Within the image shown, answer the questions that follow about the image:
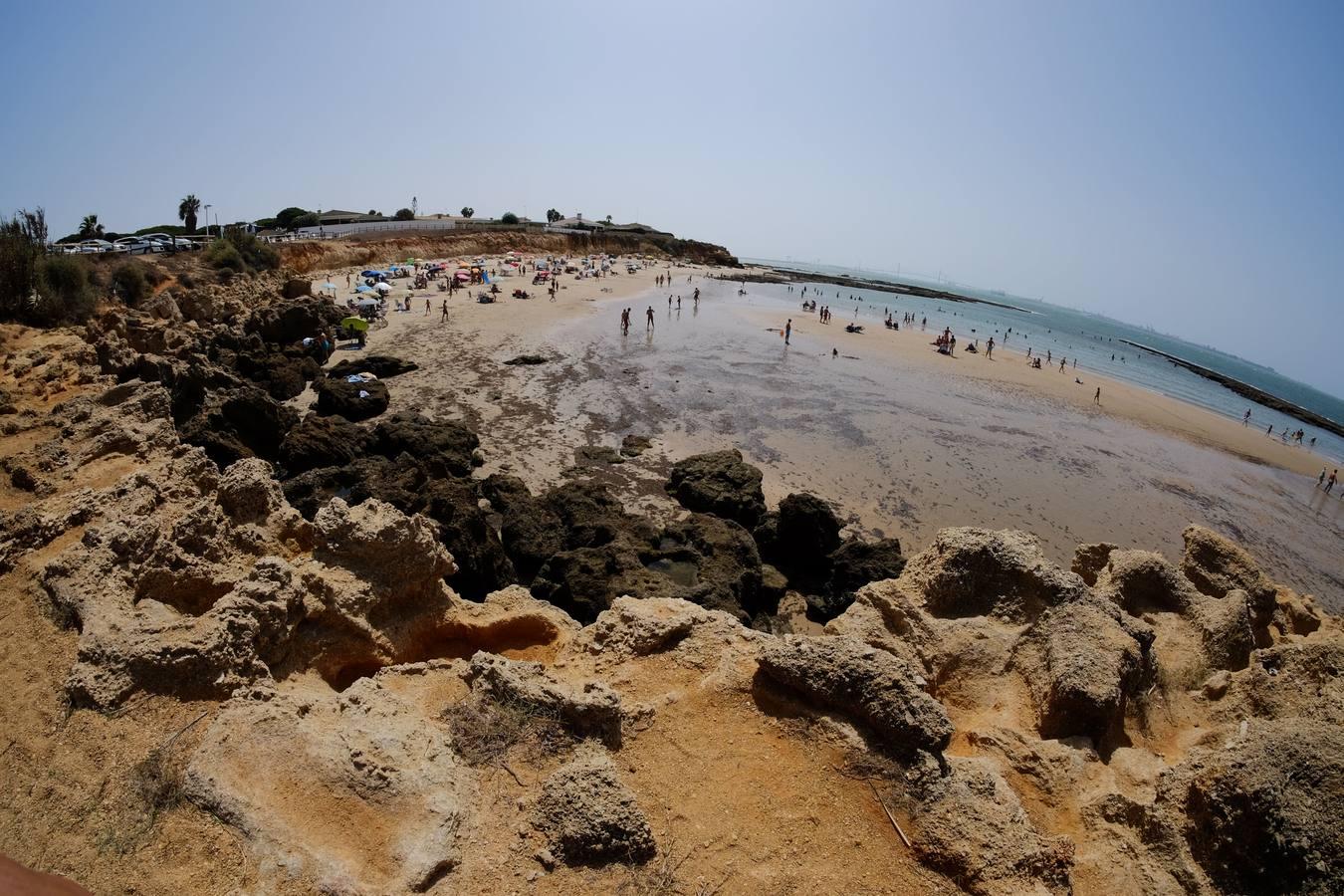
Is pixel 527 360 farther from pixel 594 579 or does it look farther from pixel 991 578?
pixel 991 578

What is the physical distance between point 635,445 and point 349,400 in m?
8.91

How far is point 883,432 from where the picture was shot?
78.7ft

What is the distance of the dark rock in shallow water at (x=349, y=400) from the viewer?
1967 cm

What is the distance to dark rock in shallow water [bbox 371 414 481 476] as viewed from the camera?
628 inches

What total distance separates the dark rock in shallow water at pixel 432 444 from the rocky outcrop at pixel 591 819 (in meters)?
11.9

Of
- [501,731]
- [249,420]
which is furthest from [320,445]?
[501,731]

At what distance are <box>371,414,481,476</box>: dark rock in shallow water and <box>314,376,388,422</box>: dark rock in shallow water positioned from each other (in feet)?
8.48

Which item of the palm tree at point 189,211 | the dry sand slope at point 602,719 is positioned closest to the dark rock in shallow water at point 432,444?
the dry sand slope at point 602,719

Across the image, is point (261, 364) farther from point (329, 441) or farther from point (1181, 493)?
point (1181, 493)

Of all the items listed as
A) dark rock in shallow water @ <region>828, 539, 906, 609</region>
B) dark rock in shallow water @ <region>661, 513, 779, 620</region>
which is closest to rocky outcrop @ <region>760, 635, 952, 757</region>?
dark rock in shallow water @ <region>661, 513, 779, 620</region>

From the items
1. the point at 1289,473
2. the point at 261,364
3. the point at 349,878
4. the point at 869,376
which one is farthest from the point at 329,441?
the point at 1289,473

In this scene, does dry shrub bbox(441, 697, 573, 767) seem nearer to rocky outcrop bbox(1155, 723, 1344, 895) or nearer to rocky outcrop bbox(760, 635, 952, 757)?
rocky outcrop bbox(760, 635, 952, 757)

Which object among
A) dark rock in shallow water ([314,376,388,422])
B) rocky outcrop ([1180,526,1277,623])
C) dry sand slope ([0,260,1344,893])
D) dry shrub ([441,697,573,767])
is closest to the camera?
dry sand slope ([0,260,1344,893])

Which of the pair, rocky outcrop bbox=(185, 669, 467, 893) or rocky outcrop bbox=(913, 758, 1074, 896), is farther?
rocky outcrop bbox=(913, 758, 1074, 896)
